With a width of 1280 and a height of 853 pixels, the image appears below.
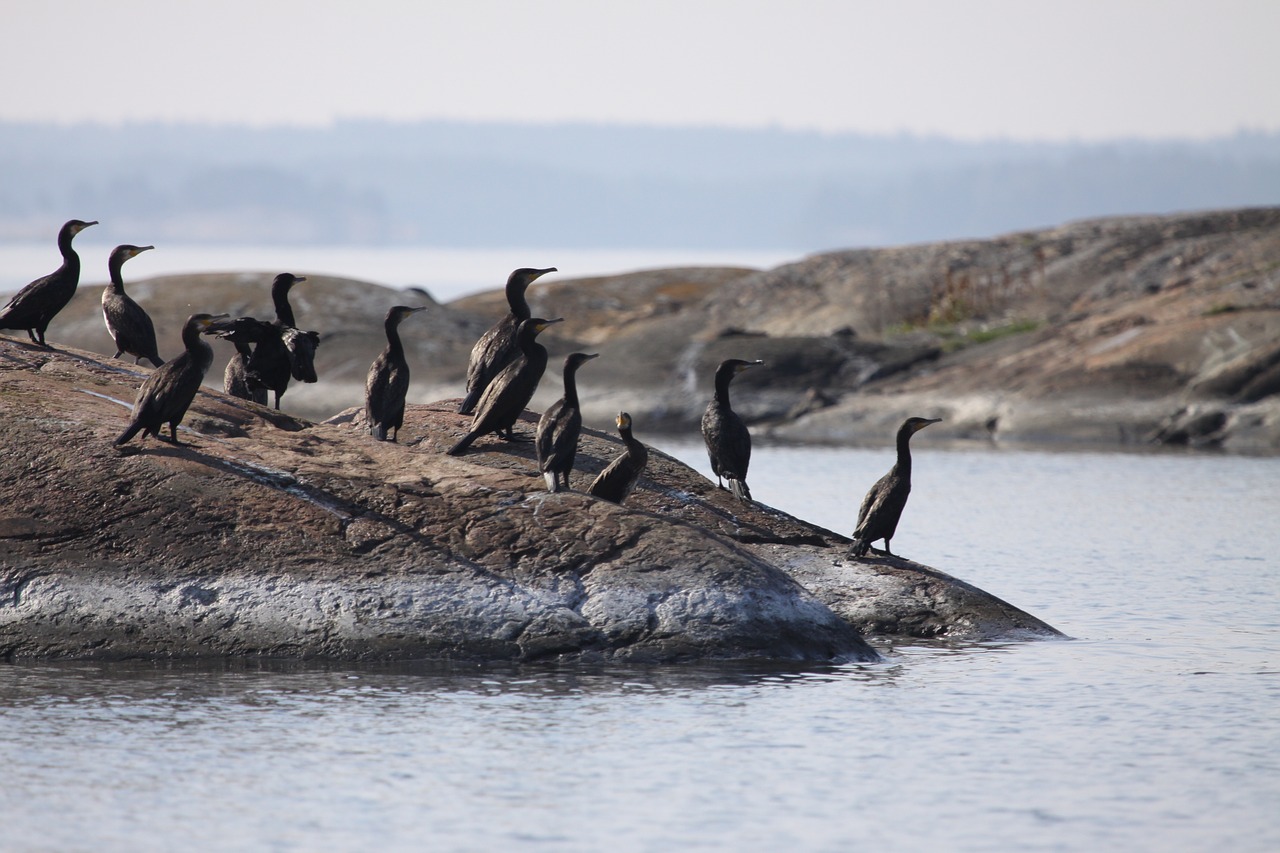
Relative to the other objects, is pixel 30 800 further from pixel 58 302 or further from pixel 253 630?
pixel 58 302

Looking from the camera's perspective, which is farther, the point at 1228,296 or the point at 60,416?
the point at 1228,296

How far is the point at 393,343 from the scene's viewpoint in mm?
14938

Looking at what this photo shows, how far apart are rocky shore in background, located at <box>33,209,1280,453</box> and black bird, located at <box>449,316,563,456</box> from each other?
20.3m

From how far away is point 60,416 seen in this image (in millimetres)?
12938

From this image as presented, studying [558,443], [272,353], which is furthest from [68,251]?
[558,443]

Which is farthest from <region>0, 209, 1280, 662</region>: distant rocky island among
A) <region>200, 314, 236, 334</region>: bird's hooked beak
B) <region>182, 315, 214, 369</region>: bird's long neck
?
<region>182, 315, 214, 369</region>: bird's long neck

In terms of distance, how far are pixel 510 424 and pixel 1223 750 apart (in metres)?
6.18

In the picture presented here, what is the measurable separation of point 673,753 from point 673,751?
0.04m

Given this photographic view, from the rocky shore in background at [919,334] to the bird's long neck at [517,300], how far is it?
61.0ft

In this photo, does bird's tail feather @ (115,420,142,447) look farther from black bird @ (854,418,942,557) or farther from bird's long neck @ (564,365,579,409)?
black bird @ (854,418,942,557)

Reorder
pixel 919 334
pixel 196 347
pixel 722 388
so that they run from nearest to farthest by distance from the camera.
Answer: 1. pixel 196 347
2. pixel 722 388
3. pixel 919 334

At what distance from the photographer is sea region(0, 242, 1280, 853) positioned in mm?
8945


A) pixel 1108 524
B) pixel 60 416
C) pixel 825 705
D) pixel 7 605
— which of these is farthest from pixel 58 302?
pixel 1108 524

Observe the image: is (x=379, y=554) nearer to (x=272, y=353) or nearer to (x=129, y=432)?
(x=129, y=432)
